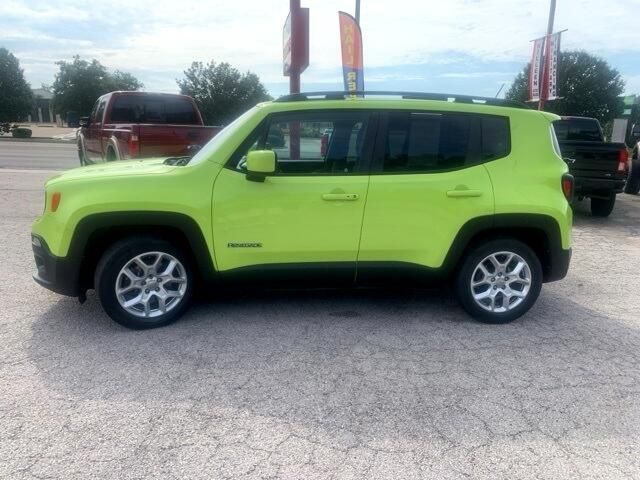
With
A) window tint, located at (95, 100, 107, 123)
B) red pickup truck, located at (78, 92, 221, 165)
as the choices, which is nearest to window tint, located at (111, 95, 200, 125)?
red pickup truck, located at (78, 92, 221, 165)

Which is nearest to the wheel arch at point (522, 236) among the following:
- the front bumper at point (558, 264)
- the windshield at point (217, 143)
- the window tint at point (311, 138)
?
the front bumper at point (558, 264)

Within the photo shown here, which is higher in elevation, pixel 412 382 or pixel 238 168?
pixel 238 168

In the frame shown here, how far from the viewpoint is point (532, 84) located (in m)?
16.7

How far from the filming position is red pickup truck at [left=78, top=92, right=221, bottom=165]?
8.32 m

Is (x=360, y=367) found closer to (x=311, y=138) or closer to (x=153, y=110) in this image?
(x=311, y=138)

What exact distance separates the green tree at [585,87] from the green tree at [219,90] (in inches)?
733

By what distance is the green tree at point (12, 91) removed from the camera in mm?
38438

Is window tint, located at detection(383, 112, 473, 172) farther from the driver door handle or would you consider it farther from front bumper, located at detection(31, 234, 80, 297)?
front bumper, located at detection(31, 234, 80, 297)

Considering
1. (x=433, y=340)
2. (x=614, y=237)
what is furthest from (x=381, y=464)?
(x=614, y=237)

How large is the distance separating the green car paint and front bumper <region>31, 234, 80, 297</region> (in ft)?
0.19

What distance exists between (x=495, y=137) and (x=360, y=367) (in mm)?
2167

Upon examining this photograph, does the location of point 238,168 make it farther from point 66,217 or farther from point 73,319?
point 73,319

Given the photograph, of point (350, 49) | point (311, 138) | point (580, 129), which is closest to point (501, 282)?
point (311, 138)

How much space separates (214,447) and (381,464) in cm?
82
